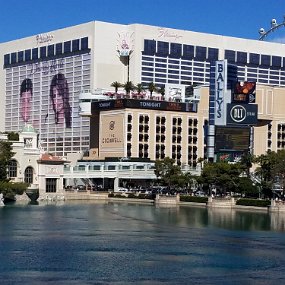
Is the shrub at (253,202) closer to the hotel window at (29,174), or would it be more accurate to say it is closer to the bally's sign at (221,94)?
the hotel window at (29,174)

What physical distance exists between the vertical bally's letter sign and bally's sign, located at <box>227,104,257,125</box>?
1.32m

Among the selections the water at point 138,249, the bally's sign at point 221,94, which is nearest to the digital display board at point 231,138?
the bally's sign at point 221,94

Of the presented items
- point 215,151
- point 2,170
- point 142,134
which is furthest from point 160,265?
point 142,134

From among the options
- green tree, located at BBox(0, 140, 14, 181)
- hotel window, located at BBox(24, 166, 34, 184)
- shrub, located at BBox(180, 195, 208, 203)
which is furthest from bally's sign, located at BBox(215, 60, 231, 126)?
green tree, located at BBox(0, 140, 14, 181)

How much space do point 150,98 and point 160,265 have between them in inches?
5266

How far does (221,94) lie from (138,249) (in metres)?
114

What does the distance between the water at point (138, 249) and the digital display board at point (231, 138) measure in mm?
65919

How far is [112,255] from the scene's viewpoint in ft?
229

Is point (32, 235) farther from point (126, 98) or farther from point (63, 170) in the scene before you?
point (126, 98)

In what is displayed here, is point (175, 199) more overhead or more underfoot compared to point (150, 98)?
more underfoot

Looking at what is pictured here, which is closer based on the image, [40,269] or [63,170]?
[40,269]

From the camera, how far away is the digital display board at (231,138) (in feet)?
599

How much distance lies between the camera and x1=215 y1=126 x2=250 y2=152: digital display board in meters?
182

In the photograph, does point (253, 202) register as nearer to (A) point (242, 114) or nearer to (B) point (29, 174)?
(B) point (29, 174)
